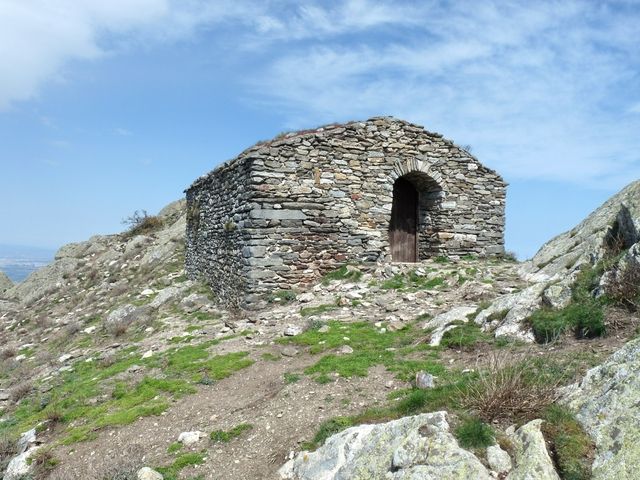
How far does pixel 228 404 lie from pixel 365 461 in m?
2.95

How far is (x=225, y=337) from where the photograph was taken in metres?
9.74

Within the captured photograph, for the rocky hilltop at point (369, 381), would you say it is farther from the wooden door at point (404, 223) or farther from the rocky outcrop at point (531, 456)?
the wooden door at point (404, 223)

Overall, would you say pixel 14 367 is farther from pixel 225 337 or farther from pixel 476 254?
pixel 476 254

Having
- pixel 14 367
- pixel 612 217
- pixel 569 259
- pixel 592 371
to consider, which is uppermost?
pixel 612 217

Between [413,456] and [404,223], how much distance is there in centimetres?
1170

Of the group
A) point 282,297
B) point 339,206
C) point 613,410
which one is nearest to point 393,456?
point 613,410

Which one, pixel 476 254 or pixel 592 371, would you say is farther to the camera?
pixel 476 254

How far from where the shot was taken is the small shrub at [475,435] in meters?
3.83

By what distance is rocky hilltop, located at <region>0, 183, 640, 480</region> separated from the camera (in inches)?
152

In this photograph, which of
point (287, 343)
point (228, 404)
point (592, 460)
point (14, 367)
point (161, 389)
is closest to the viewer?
point (592, 460)

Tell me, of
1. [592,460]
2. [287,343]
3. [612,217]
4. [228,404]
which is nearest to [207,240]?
[287,343]

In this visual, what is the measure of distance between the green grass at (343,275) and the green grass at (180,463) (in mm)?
7144

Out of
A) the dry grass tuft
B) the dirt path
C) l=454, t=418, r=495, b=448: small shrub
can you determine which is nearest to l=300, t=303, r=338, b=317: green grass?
the dirt path

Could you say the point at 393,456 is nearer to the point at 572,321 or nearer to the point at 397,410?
the point at 397,410
